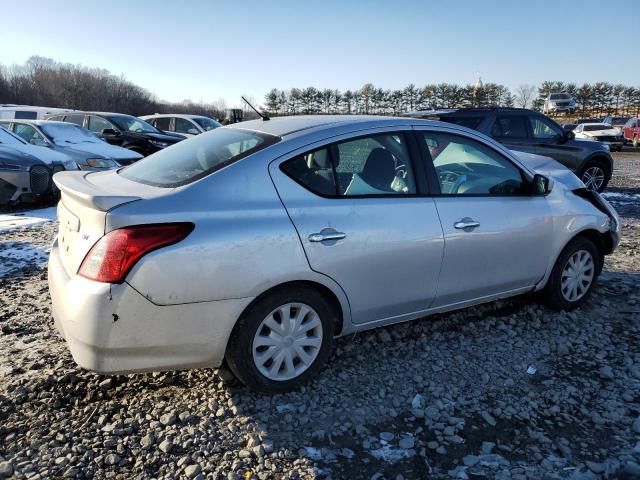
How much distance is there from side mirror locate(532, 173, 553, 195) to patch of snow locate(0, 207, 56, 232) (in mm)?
6574

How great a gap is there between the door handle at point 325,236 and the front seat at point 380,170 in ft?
1.64

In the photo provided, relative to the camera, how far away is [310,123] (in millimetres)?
3445

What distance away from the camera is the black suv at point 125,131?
13.9 metres

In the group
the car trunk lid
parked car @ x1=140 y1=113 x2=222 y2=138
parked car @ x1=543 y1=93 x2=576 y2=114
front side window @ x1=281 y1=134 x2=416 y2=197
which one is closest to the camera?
the car trunk lid

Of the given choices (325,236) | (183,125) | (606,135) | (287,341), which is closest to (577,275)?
(325,236)

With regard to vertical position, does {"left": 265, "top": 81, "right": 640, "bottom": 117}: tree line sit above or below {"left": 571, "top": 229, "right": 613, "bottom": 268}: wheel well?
above

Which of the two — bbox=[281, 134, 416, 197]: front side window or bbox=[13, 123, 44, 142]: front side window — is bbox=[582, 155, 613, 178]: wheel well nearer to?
bbox=[281, 134, 416, 197]: front side window

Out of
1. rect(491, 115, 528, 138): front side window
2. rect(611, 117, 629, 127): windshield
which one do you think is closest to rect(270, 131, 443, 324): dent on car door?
rect(491, 115, 528, 138): front side window

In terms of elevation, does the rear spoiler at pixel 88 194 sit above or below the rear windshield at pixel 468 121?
below

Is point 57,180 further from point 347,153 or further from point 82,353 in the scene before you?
point 347,153

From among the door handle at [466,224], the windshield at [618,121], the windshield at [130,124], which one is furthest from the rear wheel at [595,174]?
the windshield at [618,121]

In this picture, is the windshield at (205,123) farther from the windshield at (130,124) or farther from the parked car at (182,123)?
the windshield at (130,124)

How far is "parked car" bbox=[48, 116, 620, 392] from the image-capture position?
2576 mm

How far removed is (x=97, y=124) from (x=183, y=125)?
3.28 meters
